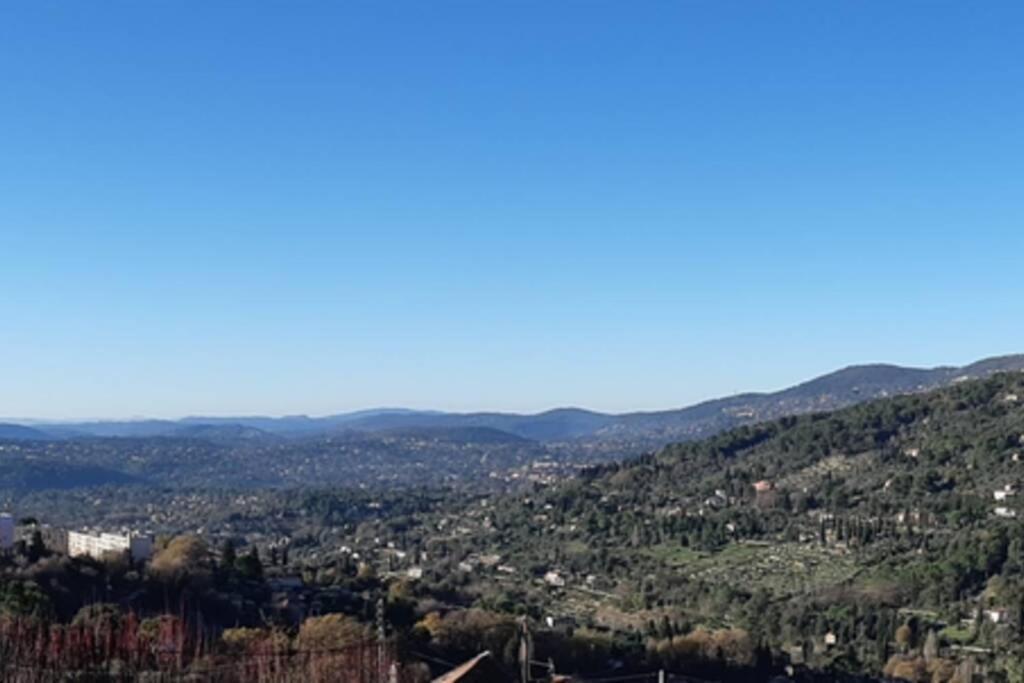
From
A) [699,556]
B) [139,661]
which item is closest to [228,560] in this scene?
[139,661]

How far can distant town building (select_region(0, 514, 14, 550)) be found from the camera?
4697 cm

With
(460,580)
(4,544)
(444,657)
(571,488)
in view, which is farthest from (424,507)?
(444,657)

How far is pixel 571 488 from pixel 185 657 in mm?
90479

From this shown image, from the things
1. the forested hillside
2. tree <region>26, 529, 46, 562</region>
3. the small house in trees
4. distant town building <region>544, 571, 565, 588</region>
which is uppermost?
tree <region>26, 529, 46, 562</region>

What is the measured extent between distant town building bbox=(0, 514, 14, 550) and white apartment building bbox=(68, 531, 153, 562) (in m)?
2.50

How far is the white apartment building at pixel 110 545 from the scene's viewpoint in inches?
1914

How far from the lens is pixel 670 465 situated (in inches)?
4769

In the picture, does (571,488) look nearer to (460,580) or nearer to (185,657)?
(460,580)

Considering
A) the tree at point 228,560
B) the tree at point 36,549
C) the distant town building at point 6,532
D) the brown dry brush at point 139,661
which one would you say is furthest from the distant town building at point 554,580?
the brown dry brush at point 139,661

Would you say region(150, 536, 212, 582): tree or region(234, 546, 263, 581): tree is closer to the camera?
region(150, 536, 212, 582): tree

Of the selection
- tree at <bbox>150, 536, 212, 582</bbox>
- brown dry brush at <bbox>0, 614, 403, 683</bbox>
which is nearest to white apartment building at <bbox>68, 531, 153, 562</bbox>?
tree at <bbox>150, 536, 212, 582</bbox>

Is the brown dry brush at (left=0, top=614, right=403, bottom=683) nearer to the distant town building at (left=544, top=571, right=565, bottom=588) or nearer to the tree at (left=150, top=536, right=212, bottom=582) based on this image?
the tree at (left=150, top=536, right=212, bottom=582)

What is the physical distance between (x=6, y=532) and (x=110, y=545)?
9.13 metres

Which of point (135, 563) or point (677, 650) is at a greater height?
point (135, 563)
